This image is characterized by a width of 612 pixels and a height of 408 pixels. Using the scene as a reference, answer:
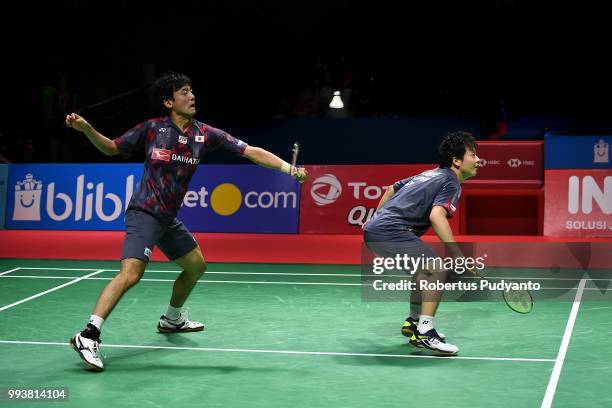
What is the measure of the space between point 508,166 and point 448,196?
608cm

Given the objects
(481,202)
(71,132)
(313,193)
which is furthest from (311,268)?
(71,132)

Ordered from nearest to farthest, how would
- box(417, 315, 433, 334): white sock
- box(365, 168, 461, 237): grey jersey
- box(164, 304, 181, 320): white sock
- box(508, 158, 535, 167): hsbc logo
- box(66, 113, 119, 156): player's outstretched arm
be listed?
box(66, 113, 119, 156): player's outstretched arm < box(417, 315, 433, 334): white sock < box(365, 168, 461, 237): grey jersey < box(164, 304, 181, 320): white sock < box(508, 158, 535, 167): hsbc logo

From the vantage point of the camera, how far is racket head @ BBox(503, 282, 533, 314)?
6.86 metres

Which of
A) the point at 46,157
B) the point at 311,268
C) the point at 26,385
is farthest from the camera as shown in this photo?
the point at 46,157

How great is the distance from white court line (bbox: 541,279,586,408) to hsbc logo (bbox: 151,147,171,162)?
2.82 metres

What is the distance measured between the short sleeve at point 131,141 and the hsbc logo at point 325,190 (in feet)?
19.2

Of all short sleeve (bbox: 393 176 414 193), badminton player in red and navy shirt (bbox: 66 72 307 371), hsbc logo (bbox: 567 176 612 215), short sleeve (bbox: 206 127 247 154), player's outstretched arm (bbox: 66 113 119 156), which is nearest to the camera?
player's outstretched arm (bbox: 66 113 119 156)

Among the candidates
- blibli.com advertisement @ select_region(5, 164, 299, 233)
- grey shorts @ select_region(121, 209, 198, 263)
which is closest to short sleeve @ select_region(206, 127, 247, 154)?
grey shorts @ select_region(121, 209, 198, 263)

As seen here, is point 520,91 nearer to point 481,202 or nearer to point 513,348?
point 481,202

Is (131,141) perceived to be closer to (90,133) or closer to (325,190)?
(90,133)

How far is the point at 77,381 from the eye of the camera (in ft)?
16.9

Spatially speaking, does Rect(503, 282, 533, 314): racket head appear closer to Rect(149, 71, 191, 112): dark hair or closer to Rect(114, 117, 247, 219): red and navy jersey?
Rect(114, 117, 247, 219): red and navy jersey

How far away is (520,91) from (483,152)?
4.69 metres

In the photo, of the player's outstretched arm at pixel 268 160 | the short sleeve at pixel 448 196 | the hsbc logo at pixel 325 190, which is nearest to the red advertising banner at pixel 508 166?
the hsbc logo at pixel 325 190
